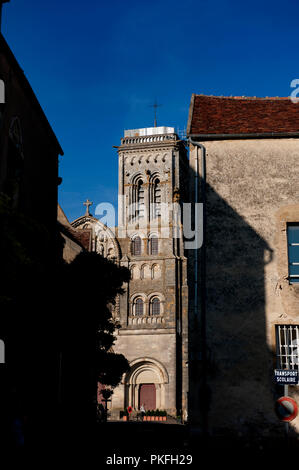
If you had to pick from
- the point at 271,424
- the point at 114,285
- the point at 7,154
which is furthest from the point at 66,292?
the point at 271,424

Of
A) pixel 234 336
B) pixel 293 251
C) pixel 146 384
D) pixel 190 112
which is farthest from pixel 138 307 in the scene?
pixel 234 336

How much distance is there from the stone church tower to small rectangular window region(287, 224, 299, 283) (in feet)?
96.0

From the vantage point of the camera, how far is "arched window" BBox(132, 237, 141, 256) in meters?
47.4

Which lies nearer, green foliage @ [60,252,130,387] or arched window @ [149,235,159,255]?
green foliage @ [60,252,130,387]

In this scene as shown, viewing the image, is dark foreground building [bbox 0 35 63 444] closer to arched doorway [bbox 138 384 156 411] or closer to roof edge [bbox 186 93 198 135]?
roof edge [bbox 186 93 198 135]

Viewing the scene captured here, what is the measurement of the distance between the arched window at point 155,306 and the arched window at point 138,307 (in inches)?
31.3

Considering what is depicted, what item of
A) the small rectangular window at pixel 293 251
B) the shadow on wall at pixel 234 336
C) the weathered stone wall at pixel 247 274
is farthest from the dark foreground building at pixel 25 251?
the small rectangular window at pixel 293 251

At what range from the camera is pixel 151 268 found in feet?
152

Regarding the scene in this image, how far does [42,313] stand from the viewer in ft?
38.1

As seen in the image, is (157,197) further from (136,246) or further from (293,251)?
(293,251)

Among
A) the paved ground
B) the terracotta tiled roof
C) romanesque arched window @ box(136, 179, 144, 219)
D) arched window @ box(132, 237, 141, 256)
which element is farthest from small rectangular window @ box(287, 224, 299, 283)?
romanesque arched window @ box(136, 179, 144, 219)

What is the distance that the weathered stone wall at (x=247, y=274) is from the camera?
13836mm

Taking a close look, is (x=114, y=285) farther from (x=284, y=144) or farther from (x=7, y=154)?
(x=284, y=144)
